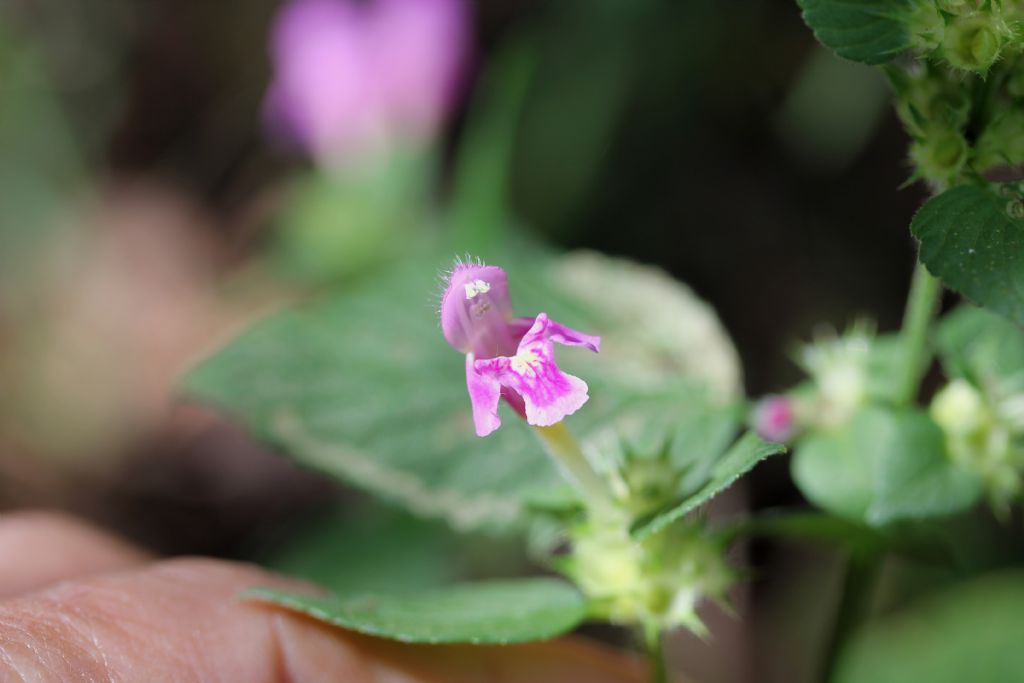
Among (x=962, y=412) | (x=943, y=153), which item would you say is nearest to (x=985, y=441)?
(x=962, y=412)

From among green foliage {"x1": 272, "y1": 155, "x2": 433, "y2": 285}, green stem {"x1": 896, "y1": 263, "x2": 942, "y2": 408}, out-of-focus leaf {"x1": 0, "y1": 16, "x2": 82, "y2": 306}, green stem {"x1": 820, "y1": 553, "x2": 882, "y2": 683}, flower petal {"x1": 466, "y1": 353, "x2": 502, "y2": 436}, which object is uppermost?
out-of-focus leaf {"x1": 0, "y1": 16, "x2": 82, "y2": 306}

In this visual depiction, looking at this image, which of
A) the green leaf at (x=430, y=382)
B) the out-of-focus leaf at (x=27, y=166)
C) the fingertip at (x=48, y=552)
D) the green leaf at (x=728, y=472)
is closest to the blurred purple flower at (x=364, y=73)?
the out-of-focus leaf at (x=27, y=166)

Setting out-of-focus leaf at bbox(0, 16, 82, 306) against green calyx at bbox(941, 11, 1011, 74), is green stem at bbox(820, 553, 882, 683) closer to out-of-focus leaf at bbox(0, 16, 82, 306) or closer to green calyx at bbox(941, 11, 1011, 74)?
green calyx at bbox(941, 11, 1011, 74)

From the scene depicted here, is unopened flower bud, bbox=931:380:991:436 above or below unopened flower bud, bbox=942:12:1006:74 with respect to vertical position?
below

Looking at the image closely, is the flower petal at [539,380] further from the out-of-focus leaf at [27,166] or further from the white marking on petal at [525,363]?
the out-of-focus leaf at [27,166]

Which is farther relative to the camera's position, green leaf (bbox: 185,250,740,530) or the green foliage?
the green foliage

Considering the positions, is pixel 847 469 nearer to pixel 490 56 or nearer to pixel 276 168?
pixel 490 56

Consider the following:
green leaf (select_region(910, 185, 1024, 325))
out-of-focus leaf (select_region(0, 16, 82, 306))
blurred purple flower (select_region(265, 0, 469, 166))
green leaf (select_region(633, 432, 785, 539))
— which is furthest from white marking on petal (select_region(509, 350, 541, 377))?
out-of-focus leaf (select_region(0, 16, 82, 306))
